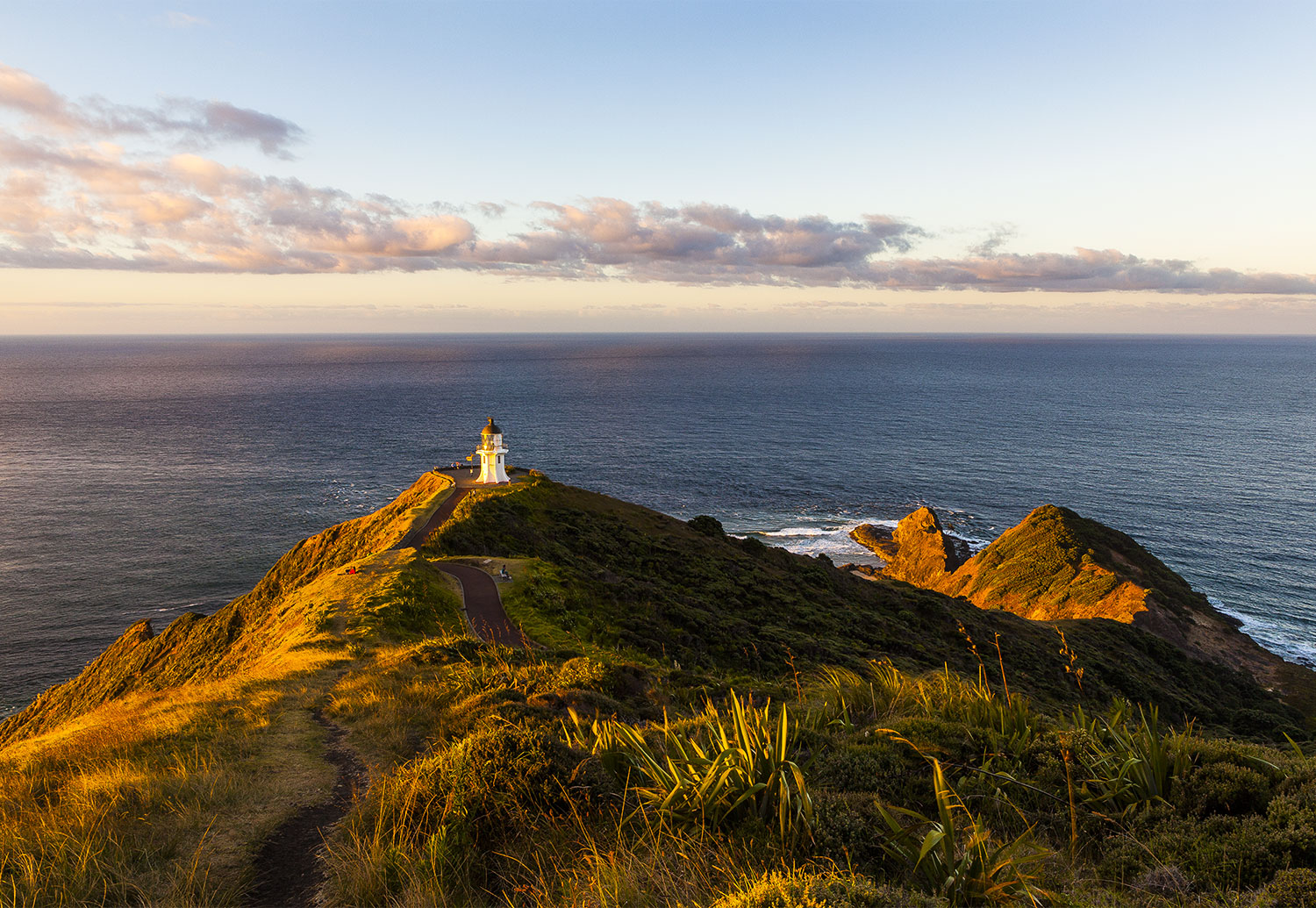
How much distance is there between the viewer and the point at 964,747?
673 centimetres

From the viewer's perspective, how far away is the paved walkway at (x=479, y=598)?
2077 centimetres

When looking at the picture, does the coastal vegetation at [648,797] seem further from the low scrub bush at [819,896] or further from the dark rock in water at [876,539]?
the dark rock in water at [876,539]

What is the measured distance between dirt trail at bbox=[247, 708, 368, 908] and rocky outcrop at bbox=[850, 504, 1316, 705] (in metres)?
49.8

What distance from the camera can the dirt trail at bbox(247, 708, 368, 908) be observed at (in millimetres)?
5426

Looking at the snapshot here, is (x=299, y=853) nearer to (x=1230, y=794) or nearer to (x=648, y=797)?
(x=648, y=797)

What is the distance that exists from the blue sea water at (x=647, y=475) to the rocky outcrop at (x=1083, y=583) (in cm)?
482

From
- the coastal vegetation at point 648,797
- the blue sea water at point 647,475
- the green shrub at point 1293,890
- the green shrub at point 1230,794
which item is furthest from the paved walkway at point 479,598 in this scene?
the blue sea water at point 647,475

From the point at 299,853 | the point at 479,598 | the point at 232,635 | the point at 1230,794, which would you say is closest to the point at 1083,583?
→ the point at 479,598

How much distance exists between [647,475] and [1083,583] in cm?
5269

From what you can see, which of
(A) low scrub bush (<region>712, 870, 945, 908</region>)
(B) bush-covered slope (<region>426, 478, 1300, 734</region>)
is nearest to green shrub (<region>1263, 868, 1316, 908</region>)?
(A) low scrub bush (<region>712, 870, 945, 908</region>)

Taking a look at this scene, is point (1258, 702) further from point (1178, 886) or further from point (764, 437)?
point (764, 437)

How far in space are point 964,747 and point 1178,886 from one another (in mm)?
2258

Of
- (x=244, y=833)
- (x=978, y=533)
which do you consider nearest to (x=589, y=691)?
(x=244, y=833)

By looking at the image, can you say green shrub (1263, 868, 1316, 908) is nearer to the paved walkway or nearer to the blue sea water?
the paved walkway
